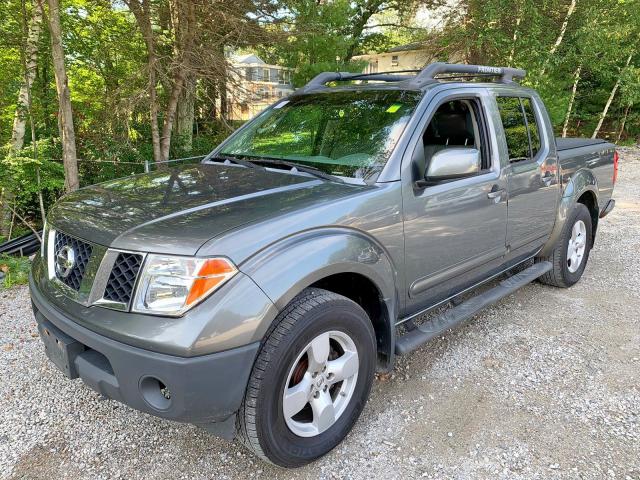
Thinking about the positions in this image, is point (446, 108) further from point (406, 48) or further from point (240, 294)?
point (406, 48)

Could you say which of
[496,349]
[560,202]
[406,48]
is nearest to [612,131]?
[406,48]

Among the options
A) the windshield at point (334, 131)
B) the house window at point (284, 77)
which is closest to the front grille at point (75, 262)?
the windshield at point (334, 131)

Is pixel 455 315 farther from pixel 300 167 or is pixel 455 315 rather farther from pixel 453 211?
pixel 300 167

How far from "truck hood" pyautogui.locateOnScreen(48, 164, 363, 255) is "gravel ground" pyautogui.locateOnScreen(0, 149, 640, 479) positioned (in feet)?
3.79

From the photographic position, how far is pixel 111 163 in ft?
27.2

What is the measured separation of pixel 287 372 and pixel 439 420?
1151 millimetres

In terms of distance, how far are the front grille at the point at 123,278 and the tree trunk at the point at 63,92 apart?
4.25 meters

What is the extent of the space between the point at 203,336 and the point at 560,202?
3.64m

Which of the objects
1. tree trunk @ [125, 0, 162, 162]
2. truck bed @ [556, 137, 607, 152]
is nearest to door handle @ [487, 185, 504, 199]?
truck bed @ [556, 137, 607, 152]

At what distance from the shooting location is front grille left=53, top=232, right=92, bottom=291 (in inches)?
89.0

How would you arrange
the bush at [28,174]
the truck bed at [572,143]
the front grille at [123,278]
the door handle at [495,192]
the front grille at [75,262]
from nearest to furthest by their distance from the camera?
the front grille at [123,278] < the front grille at [75,262] < the door handle at [495,192] < the truck bed at [572,143] < the bush at [28,174]

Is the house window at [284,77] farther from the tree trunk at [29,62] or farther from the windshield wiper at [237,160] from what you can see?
the windshield wiper at [237,160]

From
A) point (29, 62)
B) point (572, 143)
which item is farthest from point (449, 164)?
point (29, 62)

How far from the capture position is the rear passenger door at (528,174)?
3.72 meters
